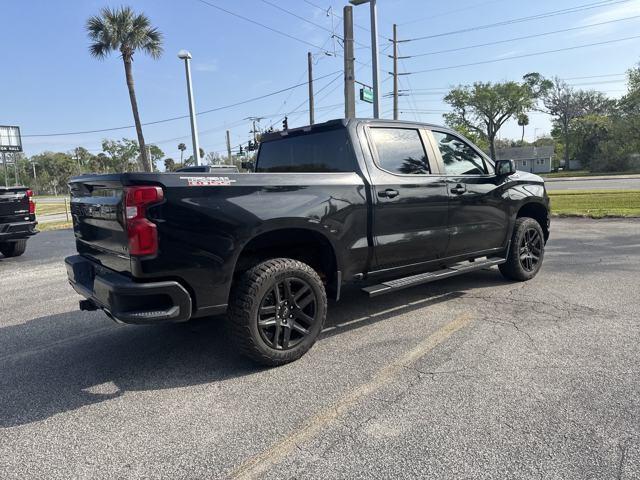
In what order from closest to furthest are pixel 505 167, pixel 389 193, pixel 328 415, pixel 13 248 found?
pixel 328 415 → pixel 389 193 → pixel 505 167 → pixel 13 248

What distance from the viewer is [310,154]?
183 inches

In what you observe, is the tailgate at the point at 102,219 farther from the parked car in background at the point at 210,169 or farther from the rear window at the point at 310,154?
Answer: the rear window at the point at 310,154

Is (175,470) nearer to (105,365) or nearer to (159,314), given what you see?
(159,314)

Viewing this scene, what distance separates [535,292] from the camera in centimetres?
549

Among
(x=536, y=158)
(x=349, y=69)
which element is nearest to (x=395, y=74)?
(x=349, y=69)

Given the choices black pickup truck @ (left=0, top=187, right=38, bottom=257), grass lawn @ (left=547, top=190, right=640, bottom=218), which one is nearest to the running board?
black pickup truck @ (left=0, top=187, right=38, bottom=257)

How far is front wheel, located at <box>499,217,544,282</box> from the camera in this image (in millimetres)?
5836

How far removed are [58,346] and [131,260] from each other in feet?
6.14

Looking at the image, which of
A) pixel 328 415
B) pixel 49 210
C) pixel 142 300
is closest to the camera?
pixel 328 415

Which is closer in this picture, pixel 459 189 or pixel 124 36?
pixel 459 189

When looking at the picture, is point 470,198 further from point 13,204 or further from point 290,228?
point 13,204

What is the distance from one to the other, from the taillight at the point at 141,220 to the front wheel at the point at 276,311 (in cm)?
74

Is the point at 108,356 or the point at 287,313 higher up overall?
the point at 287,313

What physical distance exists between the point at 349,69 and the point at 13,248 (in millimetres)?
9473
